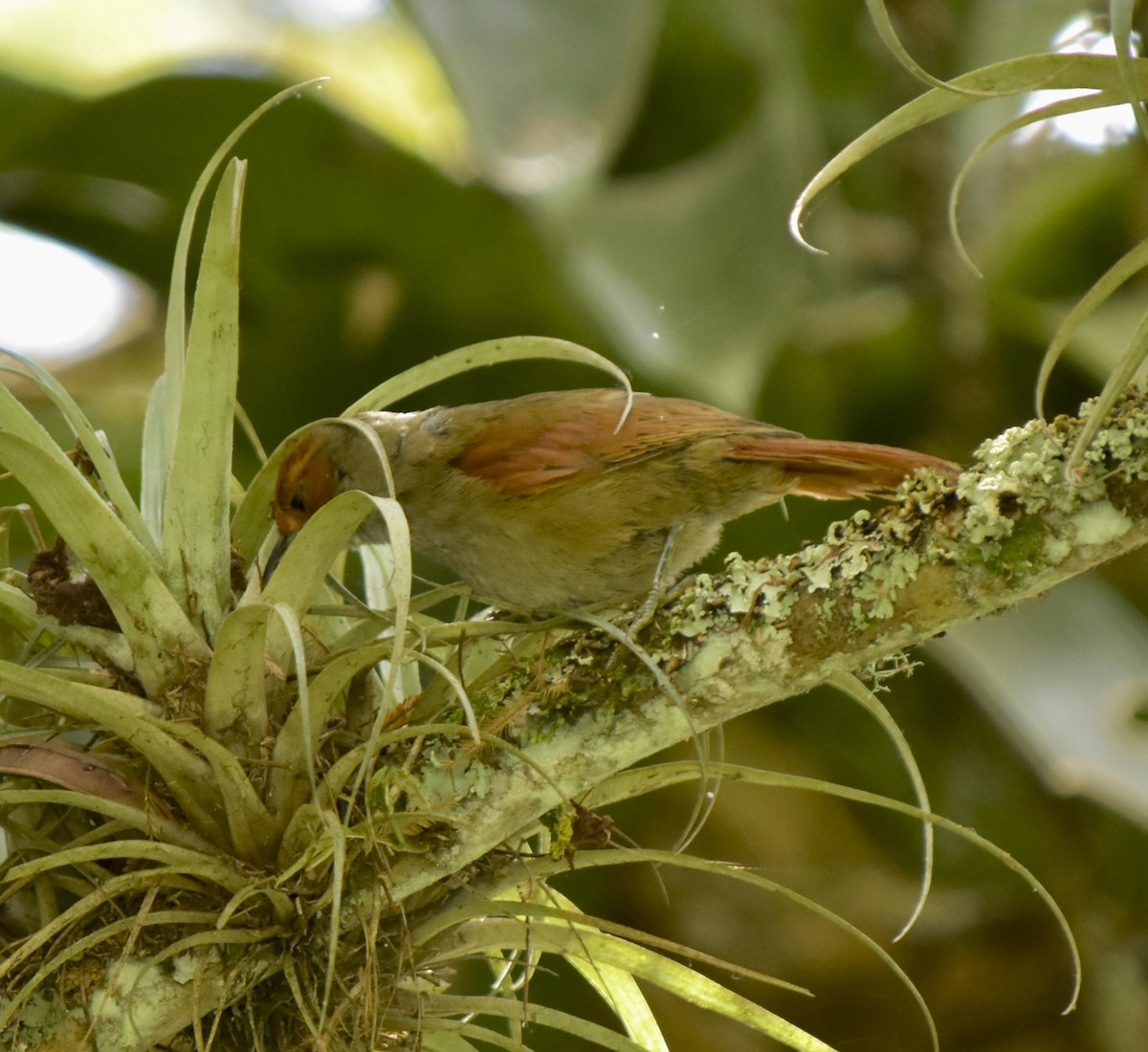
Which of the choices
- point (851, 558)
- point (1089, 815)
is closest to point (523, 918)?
point (851, 558)

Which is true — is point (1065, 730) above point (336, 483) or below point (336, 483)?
below

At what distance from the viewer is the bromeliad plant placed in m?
1.29

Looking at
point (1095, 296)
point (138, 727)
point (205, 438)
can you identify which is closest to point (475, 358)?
point (205, 438)

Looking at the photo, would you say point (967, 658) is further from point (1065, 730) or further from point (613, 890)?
point (613, 890)

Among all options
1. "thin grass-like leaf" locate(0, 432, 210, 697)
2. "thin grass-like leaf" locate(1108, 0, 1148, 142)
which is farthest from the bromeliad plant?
"thin grass-like leaf" locate(1108, 0, 1148, 142)

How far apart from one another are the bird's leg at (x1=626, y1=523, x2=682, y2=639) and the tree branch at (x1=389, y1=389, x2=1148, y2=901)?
2 centimetres

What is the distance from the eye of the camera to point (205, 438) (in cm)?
143

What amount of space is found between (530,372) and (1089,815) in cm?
174

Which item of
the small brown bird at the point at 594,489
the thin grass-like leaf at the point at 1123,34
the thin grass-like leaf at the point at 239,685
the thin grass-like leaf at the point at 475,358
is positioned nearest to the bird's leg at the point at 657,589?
the small brown bird at the point at 594,489

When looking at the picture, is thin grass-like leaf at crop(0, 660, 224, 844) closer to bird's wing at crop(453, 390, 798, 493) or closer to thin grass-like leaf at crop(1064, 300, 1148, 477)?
bird's wing at crop(453, 390, 798, 493)

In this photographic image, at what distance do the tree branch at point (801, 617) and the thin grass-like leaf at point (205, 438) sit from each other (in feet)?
1.04

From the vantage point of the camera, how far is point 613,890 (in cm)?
327

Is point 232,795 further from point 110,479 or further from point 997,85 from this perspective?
point 997,85

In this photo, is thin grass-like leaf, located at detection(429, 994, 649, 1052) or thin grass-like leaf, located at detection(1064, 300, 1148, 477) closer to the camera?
thin grass-like leaf, located at detection(1064, 300, 1148, 477)
